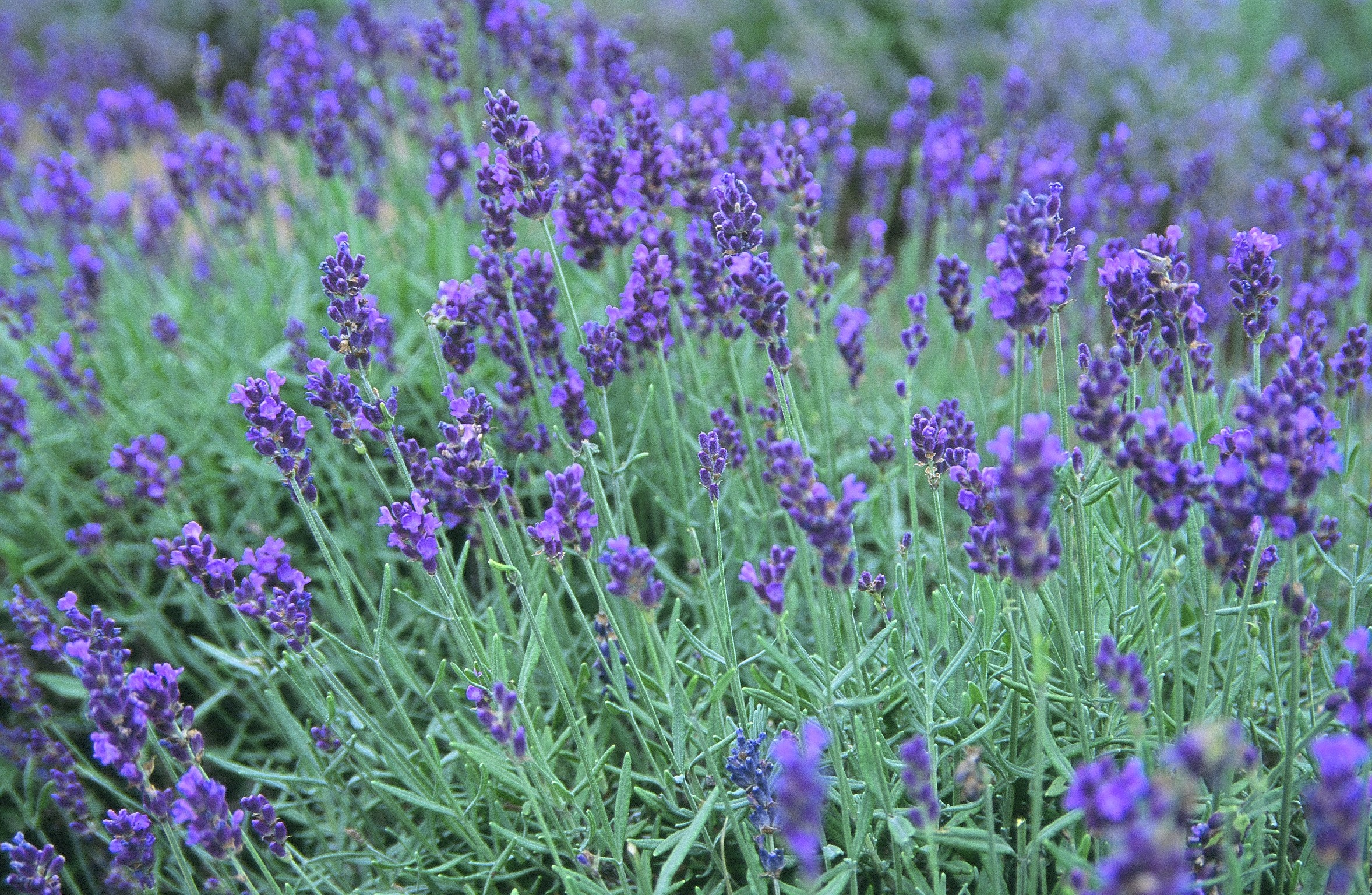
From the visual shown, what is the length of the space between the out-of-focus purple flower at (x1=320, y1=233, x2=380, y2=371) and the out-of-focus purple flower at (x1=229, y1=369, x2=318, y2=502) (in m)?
0.17

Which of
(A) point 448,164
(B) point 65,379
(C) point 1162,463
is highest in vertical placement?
(A) point 448,164

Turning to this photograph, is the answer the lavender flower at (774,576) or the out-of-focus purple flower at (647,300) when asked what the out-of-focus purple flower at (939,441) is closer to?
the lavender flower at (774,576)

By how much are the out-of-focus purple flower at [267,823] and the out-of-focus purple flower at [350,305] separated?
3.12 ft

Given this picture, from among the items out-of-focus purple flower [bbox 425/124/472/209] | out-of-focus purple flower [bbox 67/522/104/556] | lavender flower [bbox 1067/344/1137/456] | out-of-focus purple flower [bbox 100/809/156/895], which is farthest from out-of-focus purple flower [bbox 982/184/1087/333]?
out-of-focus purple flower [bbox 67/522/104/556]

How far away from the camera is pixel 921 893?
6.66 feet

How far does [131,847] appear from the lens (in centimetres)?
218

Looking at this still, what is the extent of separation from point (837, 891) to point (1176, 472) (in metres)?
1.00

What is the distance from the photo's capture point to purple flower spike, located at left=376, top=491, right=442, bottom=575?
6.86 ft

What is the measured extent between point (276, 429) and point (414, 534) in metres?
0.37

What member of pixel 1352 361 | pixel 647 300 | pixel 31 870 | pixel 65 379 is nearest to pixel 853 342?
pixel 647 300

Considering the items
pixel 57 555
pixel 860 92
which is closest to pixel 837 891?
pixel 57 555

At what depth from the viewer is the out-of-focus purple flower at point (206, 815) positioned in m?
1.87

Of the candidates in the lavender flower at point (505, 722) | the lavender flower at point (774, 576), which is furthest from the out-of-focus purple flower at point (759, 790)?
the lavender flower at point (505, 722)

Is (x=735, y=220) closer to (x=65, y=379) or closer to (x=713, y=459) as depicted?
(x=713, y=459)
